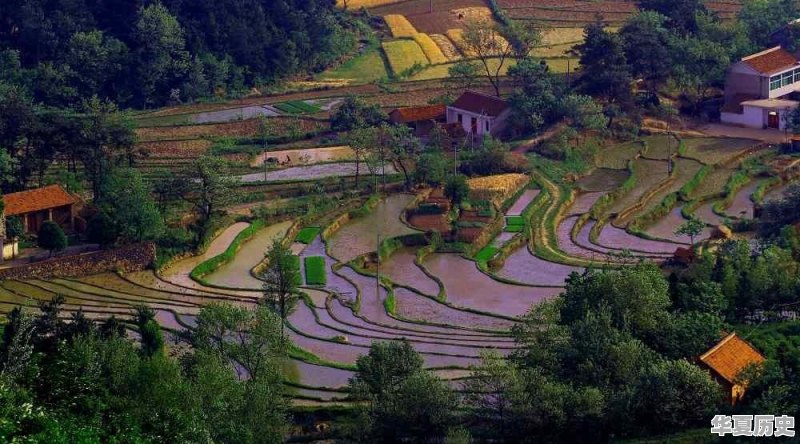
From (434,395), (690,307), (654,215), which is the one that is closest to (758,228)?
(654,215)

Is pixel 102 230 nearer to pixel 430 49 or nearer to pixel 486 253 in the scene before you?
pixel 486 253

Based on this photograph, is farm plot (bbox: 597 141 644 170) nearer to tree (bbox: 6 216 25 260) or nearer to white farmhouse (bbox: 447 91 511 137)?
white farmhouse (bbox: 447 91 511 137)

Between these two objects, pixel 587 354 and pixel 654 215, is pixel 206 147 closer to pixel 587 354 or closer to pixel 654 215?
pixel 654 215

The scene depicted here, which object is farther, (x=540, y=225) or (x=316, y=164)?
(x=316, y=164)

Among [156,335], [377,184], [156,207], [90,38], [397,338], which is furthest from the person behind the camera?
[90,38]

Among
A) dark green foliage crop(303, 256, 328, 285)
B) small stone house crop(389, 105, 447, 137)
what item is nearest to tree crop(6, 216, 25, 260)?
dark green foliage crop(303, 256, 328, 285)

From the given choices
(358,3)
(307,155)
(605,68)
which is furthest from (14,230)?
(358,3)

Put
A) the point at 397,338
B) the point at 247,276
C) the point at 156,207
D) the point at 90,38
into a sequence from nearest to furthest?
the point at 397,338 < the point at 247,276 < the point at 156,207 < the point at 90,38
